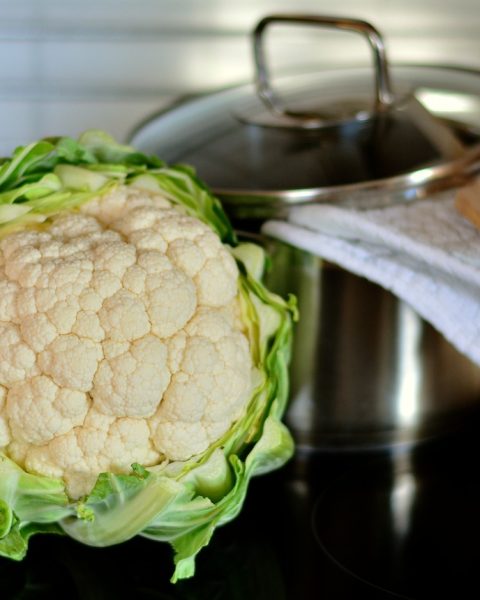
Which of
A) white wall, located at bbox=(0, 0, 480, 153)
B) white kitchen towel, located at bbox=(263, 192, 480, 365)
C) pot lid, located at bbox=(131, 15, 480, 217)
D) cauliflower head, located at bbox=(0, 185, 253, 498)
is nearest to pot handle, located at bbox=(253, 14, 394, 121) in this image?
pot lid, located at bbox=(131, 15, 480, 217)

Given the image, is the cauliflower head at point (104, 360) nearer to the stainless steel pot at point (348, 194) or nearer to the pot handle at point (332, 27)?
the stainless steel pot at point (348, 194)

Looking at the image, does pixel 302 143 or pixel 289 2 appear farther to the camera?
pixel 289 2

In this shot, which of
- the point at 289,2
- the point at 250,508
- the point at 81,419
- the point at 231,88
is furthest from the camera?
the point at 289,2

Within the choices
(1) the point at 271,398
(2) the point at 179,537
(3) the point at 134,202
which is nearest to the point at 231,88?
(3) the point at 134,202

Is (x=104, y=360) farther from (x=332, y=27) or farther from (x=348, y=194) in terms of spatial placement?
(x=332, y=27)

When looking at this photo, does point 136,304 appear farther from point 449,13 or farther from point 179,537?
point 449,13

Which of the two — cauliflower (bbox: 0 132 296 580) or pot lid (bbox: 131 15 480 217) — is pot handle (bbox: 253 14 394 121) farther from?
cauliflower (bbox: 0 132 296 580)

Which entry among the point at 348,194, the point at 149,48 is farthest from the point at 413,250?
the point at 149,48
